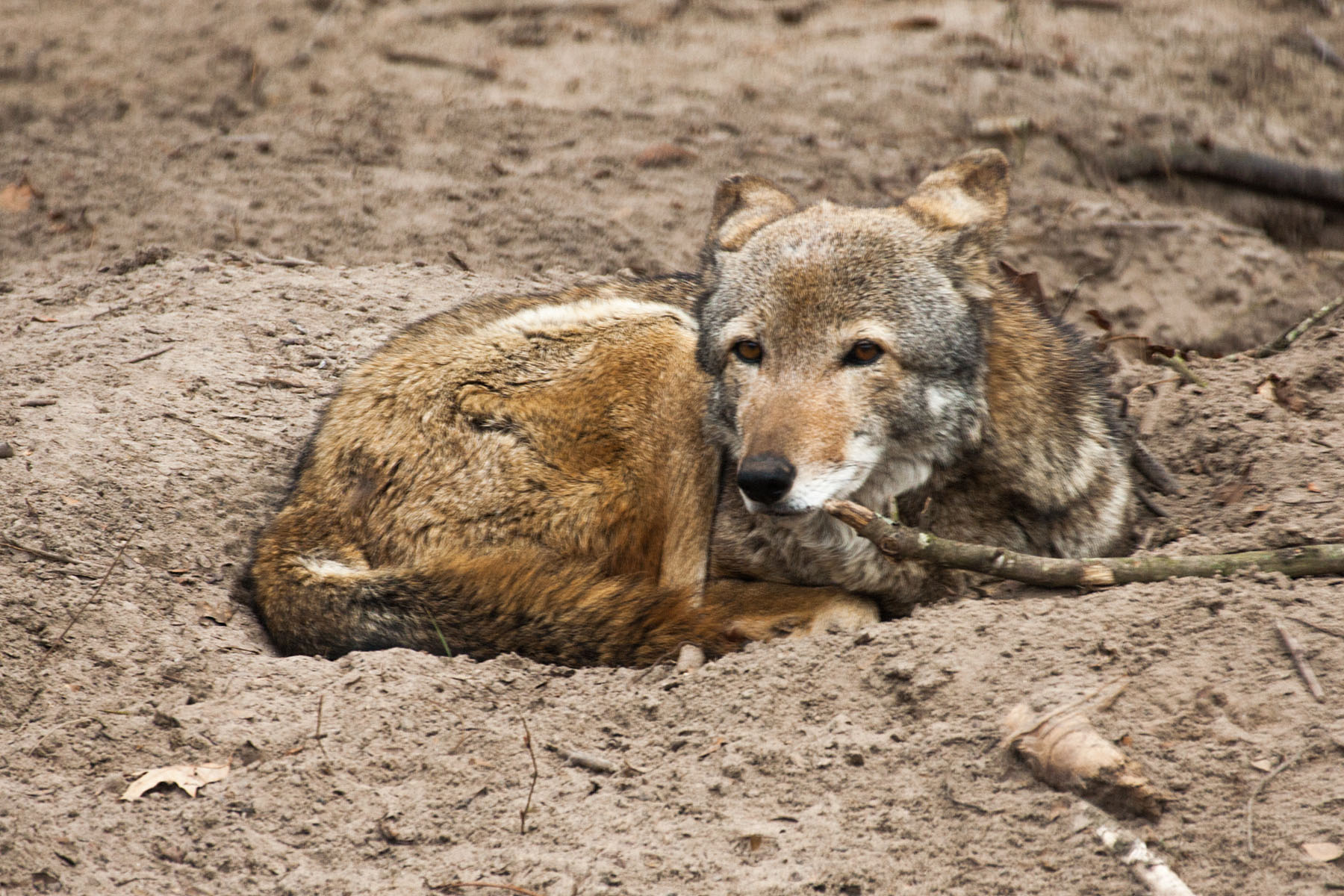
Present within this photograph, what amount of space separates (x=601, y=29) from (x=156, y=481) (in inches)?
244

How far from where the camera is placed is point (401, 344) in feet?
15.2

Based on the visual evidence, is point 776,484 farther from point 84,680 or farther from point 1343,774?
point 84,680

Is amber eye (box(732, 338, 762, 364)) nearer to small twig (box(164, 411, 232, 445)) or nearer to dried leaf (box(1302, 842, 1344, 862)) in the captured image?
dried leaf (box(1302, 842, 1344, 862))

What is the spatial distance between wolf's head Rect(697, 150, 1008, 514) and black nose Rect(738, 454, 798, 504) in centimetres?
2

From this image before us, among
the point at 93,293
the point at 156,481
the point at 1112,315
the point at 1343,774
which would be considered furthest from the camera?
the point at 1112,315

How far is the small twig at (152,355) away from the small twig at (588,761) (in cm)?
325

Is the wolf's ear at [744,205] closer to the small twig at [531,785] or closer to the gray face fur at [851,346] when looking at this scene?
the gray face fur at [851,346]

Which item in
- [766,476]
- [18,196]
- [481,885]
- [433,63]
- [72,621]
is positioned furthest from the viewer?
[433,63]

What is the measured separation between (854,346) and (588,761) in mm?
1636

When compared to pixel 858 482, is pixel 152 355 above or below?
below

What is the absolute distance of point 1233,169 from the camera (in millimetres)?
7383

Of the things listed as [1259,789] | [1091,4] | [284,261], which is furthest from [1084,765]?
[1091,4]

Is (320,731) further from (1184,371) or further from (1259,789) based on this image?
(1184,371)

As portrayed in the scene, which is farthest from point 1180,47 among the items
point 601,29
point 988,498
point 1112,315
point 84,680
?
point 84,680
